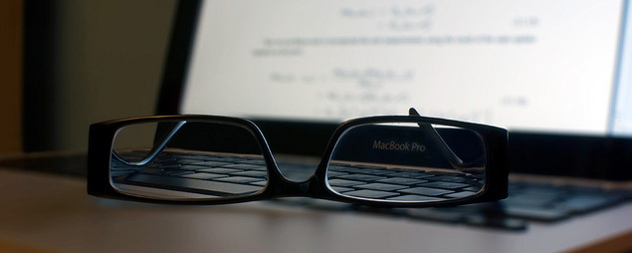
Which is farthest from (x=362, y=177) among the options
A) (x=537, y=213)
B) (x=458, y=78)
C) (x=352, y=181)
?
(x=458, y=78)

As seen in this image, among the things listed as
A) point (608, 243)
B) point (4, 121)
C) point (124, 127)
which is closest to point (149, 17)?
point (4, 121)

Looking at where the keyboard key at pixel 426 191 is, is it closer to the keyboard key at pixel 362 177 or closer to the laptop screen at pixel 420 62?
the keyboard key at pixel 362 177

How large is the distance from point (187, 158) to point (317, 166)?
8cm

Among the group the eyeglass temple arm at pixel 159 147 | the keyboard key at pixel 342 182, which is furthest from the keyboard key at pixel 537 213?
the eyeglass temple arm at pixel 159 147

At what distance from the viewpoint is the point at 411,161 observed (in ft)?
1.08

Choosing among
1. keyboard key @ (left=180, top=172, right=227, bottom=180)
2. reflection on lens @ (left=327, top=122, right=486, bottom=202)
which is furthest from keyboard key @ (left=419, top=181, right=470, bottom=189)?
keyboard key @ (left=180, top=172, right=227, bottom=180)

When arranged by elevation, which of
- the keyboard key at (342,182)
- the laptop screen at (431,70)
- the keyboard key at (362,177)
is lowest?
the keyboard key at (342,182)

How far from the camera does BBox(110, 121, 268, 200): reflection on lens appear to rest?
1.08ft

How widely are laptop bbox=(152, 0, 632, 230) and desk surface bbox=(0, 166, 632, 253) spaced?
26 mm

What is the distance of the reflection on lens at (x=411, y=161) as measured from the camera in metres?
0.32

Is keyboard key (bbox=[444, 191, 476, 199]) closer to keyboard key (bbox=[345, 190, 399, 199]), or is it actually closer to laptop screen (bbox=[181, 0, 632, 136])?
keyboard key (bbox=[345, 190, 399, 199])

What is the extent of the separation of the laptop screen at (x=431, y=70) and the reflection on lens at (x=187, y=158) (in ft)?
0.37

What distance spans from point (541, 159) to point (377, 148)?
0.90ft

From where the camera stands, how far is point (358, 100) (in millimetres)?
605
